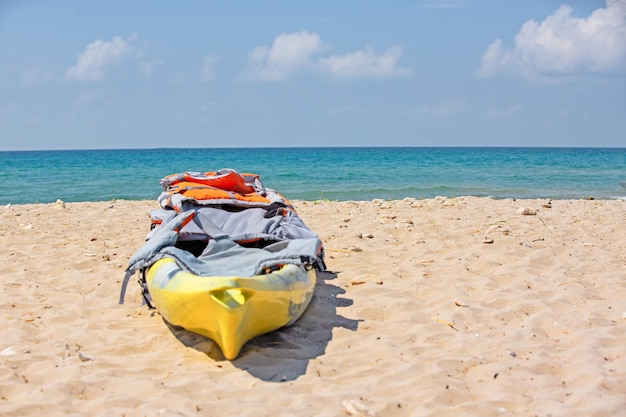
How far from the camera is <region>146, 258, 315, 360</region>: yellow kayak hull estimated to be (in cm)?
393

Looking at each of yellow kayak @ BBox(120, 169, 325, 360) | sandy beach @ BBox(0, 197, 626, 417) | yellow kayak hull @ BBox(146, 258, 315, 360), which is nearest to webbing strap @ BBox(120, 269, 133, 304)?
yellow kayak @ BBox(120, 169, 325, 360)

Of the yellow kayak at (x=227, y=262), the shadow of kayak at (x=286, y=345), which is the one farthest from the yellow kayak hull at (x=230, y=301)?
the shadow of kayak at (x=286, y=345)

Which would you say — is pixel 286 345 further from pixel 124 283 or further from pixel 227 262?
pixel 124 283

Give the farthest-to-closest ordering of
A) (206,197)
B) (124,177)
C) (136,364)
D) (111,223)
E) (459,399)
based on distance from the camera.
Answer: (124,177) → (111,223) → (206,197) → (136,364) → (459,399)

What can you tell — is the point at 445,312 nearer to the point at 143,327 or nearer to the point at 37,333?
the point at 143,327

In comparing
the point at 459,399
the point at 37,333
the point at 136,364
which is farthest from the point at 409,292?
the point at 37,333

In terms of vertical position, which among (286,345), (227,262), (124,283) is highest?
(227,262)

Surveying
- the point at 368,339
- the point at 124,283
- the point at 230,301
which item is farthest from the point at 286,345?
the point at 124,283

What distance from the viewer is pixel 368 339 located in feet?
15.6

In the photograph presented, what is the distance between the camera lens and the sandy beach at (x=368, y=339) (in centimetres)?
369

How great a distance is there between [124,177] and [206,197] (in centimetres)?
2403

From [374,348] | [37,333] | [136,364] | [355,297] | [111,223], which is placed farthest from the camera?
[111,223]

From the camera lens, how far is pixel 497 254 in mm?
7301

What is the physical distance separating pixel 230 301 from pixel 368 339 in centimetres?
140
